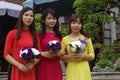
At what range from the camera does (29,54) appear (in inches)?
197

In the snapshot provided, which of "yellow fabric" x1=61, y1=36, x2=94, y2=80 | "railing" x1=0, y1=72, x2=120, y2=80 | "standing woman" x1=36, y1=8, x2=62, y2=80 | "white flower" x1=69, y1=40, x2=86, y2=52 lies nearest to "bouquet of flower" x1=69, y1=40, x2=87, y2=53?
"white flower" x1=69, y1=40, x2=86, y2=52

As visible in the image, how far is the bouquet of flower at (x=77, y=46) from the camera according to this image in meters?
5.25

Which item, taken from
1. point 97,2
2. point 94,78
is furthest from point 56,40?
point 97,2

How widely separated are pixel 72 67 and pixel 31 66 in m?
0.67

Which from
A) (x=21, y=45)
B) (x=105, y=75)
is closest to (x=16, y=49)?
(x=21, y=45)

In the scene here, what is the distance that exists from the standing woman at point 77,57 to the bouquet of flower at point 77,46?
2.9 inches

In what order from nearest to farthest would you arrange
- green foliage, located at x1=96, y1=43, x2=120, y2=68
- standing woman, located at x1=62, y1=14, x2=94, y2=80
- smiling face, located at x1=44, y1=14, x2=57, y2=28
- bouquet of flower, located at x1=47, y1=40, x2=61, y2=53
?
bouquet of flower, located at x1=47, y1=40, x2=61, y2=53 → standing woman, located at x1=62, y1=14, x2=94, y2=80 → smiling face, located at x1=44, y1=14, x2=57, y2=28 → green foliage, located at x1=96, y1=43, x2=120, y2=68

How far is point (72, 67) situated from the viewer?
5.45 metres

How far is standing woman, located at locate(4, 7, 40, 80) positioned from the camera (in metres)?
5.12

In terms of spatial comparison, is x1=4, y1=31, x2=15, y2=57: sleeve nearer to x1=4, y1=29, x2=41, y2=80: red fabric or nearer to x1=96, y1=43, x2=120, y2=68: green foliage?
x1=4, y1=29, x2=41, y2=80: red fabric

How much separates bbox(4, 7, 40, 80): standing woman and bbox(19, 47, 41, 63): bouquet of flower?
0.23 ft

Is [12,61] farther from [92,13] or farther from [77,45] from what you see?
[92,13]

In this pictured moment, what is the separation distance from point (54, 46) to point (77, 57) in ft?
1.24

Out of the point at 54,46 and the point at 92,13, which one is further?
the point at 92,13
